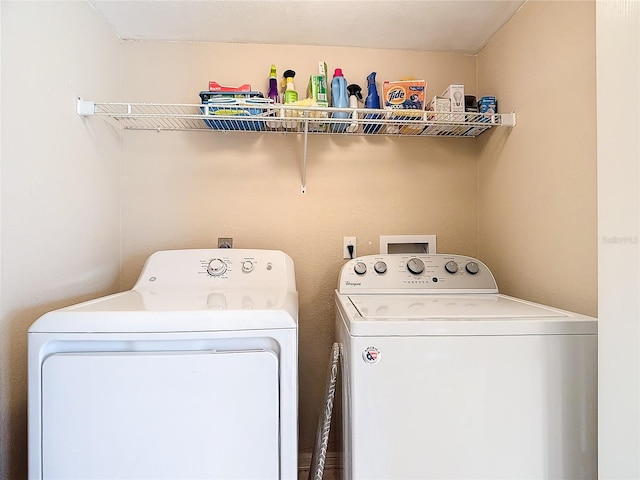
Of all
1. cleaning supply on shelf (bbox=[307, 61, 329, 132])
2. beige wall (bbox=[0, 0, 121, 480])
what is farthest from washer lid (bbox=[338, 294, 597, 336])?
beige wall (bbox=[0, 0, 121, 480])

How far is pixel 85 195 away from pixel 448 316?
1.40 metres

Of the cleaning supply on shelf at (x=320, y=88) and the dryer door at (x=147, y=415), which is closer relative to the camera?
the dryer door at (x=147, y=415)

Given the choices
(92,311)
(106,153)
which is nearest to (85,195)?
(106,153)

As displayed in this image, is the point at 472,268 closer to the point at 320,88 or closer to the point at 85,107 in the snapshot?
the point at 320,88

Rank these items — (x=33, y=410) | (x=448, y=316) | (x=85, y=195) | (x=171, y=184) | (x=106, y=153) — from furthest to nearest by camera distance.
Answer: (x=171, y=184) < (x=106, y=153) < (x=85, y=195) < (x=448, y=316) < (x=33, y=410)

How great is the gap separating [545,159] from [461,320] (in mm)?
762

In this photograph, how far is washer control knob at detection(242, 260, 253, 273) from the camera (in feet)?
4.63

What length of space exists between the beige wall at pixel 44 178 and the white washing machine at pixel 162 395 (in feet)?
0.97

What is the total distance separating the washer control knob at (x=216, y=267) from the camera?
1.40 meters

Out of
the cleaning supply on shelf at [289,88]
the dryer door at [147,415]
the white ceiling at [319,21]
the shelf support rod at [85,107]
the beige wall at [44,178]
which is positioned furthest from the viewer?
the cleaning supply on shelf at [289,88]

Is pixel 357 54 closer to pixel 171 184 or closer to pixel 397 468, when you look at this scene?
pixel 171 184

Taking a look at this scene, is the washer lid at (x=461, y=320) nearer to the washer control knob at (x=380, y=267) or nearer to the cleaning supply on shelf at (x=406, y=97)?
the washer control knob at (x=380, y=267)

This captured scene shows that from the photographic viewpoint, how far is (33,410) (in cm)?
81

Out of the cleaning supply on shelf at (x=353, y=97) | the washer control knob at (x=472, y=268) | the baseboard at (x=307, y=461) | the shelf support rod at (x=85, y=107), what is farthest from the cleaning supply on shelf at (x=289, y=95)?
the baseboard at (x=307, y=461)
